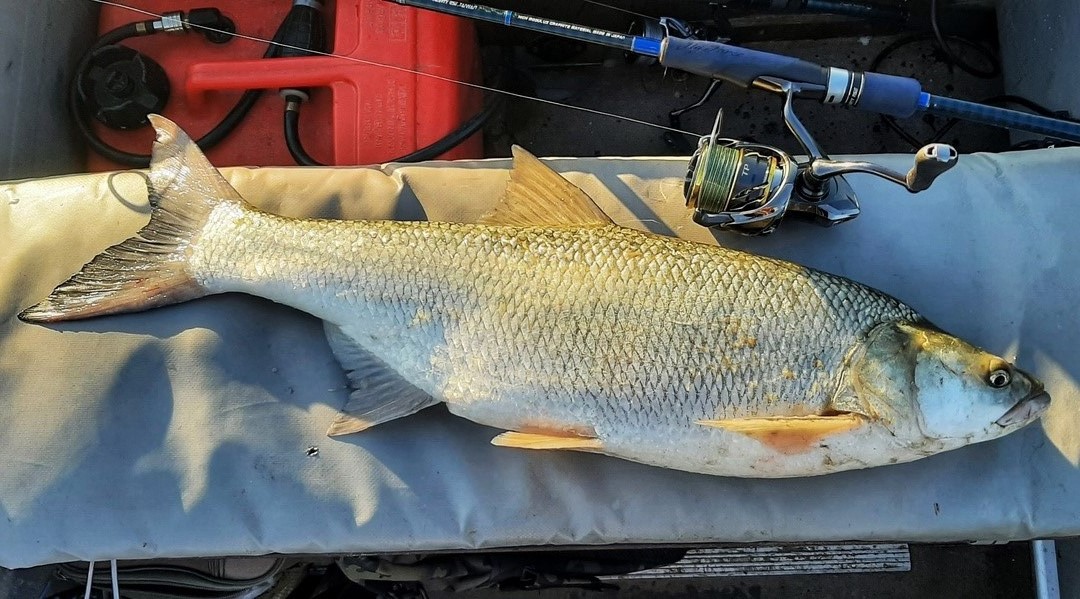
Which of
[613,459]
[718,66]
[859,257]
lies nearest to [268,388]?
[613,459]

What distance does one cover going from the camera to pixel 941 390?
4.99 ft

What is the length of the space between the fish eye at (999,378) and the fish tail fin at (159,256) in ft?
6.26

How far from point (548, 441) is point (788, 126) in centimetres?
96

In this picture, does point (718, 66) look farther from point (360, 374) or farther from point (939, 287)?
point (360, 374)

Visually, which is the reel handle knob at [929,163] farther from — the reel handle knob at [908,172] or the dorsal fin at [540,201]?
the dorsal fin at [540,201]

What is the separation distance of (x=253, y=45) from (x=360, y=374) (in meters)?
1.30

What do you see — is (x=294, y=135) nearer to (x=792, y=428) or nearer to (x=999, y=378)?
(x=792, y=428)

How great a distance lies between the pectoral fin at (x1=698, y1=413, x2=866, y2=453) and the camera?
1507 millimetres

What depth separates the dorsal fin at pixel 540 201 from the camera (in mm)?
1740

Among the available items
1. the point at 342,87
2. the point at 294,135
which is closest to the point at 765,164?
the point at 342,87

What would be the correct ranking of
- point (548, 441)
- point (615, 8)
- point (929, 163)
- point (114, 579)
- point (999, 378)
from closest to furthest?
point (929, 163), point (999, 378), point (548, 441), point (114, 579), point (615, 8)

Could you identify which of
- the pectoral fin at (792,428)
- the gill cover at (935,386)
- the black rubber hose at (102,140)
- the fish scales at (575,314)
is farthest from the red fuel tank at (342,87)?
the gill cover at (935,386)

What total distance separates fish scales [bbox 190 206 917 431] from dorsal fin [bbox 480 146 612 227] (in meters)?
0.07

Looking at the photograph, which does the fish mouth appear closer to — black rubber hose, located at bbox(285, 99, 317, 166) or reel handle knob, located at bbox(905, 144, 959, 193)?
reel handle knob, located at bbox(905, 144, 959, 193)
